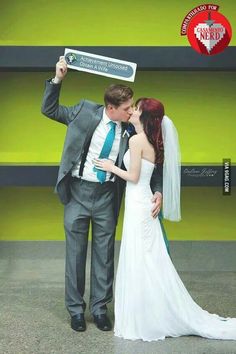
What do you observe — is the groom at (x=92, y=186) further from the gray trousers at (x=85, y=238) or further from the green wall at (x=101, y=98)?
the green wall at (x=101, y=98)

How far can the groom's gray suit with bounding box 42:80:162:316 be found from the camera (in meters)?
4.08

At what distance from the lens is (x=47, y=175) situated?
523 cm

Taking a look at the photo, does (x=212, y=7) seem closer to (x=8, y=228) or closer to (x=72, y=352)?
(x=8, y=228)

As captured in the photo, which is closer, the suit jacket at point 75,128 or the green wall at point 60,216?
the suit jacket at point 75,128

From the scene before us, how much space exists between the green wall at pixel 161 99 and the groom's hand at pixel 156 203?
5.31 ft

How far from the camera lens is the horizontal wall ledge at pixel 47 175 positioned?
17.1 feet

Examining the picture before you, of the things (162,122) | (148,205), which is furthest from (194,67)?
(148,205)

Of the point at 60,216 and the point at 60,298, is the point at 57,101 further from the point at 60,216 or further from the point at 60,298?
the point at 60,216

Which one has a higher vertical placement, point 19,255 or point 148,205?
point 148,205

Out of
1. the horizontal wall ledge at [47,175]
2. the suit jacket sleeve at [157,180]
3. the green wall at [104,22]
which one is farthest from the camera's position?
the green wall at [104,22]

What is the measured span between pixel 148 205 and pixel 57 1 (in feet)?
8.08

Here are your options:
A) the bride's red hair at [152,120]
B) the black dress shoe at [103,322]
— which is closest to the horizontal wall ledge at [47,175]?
the bride's red hair at [152,120]

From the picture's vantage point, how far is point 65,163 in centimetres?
408

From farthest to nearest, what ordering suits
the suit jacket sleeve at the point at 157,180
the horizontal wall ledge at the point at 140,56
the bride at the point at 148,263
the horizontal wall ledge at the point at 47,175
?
the horizontal wall ledge at the point at 47,175 → the horizontal wall ledge at the point at 140,56 → the suit jacket sleeve at the point at 157,180 → the bride at the point at 148,263
